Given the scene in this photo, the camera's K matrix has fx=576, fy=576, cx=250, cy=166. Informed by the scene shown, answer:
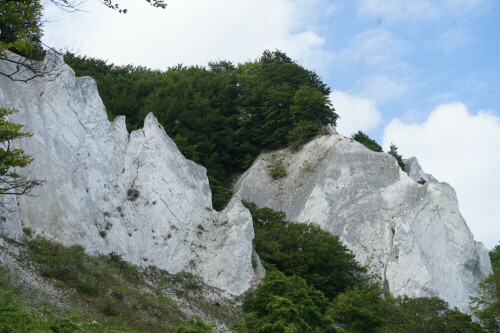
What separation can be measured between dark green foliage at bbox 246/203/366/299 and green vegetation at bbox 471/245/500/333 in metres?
6.86

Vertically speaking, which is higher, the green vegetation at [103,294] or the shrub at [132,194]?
the shrub at [132,194]

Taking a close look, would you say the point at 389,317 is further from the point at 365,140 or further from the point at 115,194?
the point at 365,140

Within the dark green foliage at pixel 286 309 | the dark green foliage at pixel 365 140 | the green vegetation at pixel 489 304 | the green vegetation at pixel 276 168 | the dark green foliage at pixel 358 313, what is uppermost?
the dark green foliage at pixel 365 140

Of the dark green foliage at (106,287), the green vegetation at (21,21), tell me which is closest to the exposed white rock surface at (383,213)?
the dark green foliage at (106,287)

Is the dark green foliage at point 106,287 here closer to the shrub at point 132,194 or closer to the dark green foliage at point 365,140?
the shrub at point 132,194

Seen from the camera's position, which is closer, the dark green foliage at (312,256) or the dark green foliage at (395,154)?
the dark green foliage at (312,256)

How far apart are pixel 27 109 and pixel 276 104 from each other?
26.0 metres

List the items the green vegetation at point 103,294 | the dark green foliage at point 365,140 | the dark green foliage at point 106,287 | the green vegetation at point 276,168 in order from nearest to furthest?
the green vegetation at point 103,294
the dark green foliage at point 106,287
the green vegetation at point 276,168
the dark green foliage at point 365,140

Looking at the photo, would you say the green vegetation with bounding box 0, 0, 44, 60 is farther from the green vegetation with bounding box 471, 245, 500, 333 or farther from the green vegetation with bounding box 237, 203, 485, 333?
the green vegetation with bounding box 471, 245, 500, 333

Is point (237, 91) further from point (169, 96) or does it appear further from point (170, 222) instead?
point (170, 222)

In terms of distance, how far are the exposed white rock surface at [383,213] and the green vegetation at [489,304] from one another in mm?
2181

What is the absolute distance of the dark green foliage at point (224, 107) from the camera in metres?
47.2

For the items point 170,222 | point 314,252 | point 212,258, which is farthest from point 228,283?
point 314,252

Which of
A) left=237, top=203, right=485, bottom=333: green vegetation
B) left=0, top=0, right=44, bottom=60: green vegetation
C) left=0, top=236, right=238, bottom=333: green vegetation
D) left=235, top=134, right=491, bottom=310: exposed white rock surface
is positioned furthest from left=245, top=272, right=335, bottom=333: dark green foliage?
left=235, top=134, right=491, bottom=310: exposed white rock surface
